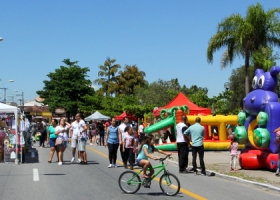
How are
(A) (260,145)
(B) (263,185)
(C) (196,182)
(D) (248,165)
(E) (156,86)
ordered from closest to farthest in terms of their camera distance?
(B) (263,185) → (C) (196,182) → (A) (260,145) → (D) (248,165) → (E) (156,86)

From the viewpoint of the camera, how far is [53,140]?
17.8 metres

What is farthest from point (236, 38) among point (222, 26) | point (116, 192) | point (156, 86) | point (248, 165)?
point (156, 86)

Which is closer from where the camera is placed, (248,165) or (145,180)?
(145,180)

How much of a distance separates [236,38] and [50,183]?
63.6 ft

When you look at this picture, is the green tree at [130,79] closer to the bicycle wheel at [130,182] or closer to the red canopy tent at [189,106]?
the red canopy tent at [189,106]

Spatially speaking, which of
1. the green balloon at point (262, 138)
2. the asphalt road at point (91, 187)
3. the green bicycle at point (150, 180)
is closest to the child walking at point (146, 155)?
the green bicycle at point (150, 180)

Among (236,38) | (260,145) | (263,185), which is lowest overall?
(263,185)

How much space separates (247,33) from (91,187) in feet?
63.3

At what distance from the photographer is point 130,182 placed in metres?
10.5

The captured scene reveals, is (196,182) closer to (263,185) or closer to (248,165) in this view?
(263,185)

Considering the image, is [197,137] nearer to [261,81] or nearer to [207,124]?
[261,81]

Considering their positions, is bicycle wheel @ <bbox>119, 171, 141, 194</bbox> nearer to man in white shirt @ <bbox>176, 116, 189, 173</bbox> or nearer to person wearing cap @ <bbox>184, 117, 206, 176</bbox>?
person wearing cap @ <bbox>184, 117, 206, 176</bbox>

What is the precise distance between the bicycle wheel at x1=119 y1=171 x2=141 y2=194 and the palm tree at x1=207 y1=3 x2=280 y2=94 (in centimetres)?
1928

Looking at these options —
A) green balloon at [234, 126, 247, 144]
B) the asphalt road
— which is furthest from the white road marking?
green balloon at [234, 126, 247, 144]
